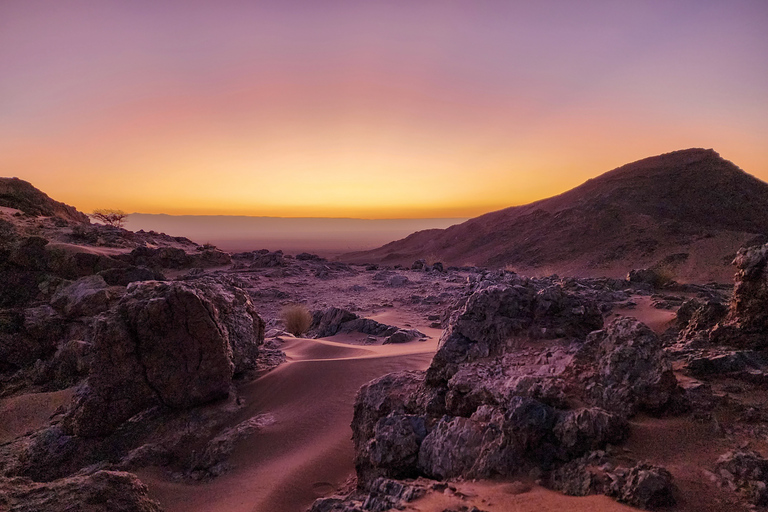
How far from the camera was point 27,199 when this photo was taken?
1986 centimetres

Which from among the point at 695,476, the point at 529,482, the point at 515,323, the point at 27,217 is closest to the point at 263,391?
the point at 515,323

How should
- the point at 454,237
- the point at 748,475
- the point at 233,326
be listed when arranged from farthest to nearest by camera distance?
1. the point at 454,237
2. the point at 233,326
3. the point at 748,475

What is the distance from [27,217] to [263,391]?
18475mm

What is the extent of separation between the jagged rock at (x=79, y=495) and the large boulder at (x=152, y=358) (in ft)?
6.90

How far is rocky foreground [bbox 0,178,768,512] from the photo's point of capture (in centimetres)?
257

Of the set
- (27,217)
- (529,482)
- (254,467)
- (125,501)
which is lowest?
(254,467)

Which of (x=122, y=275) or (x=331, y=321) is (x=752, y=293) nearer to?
(x=331, y=321)

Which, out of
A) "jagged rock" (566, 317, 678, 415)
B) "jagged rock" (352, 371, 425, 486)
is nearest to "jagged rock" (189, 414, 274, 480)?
"jagged rock" (352, 371, 425, 486)

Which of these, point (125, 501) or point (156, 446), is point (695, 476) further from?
point (156, 446)

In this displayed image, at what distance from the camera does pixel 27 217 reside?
1764 cm

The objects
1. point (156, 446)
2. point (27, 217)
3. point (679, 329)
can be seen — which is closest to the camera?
point (156, 446)

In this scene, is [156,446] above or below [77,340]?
below

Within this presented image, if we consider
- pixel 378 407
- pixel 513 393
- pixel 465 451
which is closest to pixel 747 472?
pixel 513 393

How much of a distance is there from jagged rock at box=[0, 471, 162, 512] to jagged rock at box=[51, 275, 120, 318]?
18.3ft
